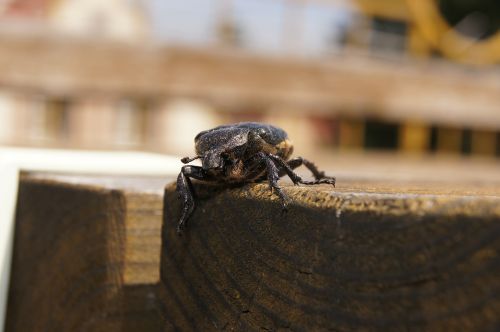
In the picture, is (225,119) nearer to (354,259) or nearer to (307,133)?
(307,133)

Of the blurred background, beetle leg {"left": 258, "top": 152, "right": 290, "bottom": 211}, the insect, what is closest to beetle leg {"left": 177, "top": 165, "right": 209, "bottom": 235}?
the insect

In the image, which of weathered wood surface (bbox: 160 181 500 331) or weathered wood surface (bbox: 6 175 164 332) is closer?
weathered wood surface (bbox: 160 181 500 331)

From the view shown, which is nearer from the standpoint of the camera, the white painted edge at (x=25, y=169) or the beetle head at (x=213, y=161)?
the beetle head at (x=213, y=161)

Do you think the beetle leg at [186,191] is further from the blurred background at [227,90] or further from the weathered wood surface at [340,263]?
the blurred background at [227,90]

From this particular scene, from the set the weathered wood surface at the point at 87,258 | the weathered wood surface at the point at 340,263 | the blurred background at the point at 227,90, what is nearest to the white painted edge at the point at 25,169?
the weathered wood surface at the point at 87,258

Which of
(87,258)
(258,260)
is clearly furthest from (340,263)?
(87,258)

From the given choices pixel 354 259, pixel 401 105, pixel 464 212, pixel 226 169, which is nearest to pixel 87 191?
pixel 226 169

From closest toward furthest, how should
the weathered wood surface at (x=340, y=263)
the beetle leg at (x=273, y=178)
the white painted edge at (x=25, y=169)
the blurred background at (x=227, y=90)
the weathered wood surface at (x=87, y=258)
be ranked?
the weathered wood surface at (x=340, y=263)
the beetle leg at (x=273, y=178)
the weathered wood surface at (x=87, y=258)
the white painted edge at (x=25, y=169)
the blurred background at (x=227, y=90)

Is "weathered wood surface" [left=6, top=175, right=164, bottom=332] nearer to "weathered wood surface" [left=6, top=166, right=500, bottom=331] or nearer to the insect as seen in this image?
"weathered wood surface" [left=6, top=166, right=500, bottom=331]
